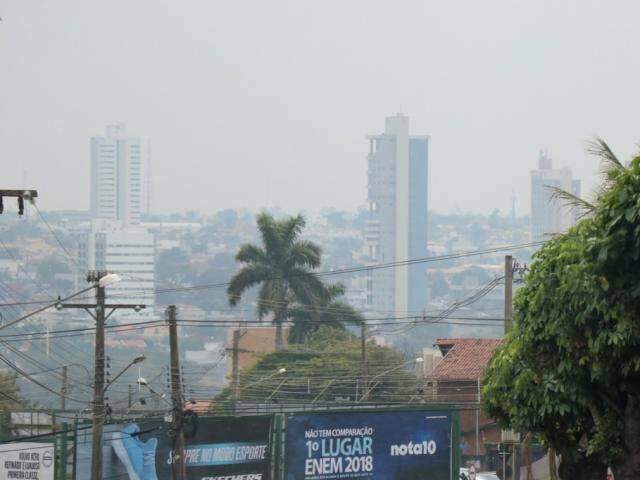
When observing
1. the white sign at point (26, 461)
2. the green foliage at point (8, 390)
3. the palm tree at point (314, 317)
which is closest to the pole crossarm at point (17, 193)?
the white sign at point (26, 461)

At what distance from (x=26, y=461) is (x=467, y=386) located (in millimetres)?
33722

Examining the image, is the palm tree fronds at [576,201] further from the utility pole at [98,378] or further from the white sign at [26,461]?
the white sign at [26,461]

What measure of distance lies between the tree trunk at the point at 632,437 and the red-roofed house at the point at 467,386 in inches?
1843

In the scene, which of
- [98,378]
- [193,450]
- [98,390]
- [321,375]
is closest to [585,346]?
[98,378]

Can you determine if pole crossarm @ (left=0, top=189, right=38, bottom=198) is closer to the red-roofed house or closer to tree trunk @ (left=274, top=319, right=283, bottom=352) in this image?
the red-roofed house

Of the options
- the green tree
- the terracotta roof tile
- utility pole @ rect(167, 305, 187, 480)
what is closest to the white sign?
utility pole @ rect(167, 305, 187, 480)

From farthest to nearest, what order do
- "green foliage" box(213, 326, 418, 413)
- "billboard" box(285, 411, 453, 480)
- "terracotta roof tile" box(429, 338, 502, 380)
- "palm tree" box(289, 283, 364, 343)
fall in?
"palm tree" box(289, 283, 364, 343)
"green foliage" box(213, 326, 418, 413)
"terracotta roof tile" box(429, 338, 502, 380)
"billboard" box(285, 411, 453, 480)

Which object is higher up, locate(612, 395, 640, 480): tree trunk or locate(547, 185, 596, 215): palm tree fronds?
locate(547, 185, 596, 215): palm tree fronds

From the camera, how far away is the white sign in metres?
37.9

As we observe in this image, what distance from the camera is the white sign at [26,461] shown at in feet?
124

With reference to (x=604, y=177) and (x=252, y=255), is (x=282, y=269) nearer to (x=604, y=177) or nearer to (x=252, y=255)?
(x=252, y=255)

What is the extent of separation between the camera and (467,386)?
6925 centimetres

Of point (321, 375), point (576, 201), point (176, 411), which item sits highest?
point (576, 201)

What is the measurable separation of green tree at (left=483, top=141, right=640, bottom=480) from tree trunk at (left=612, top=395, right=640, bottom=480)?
13 millimetres
